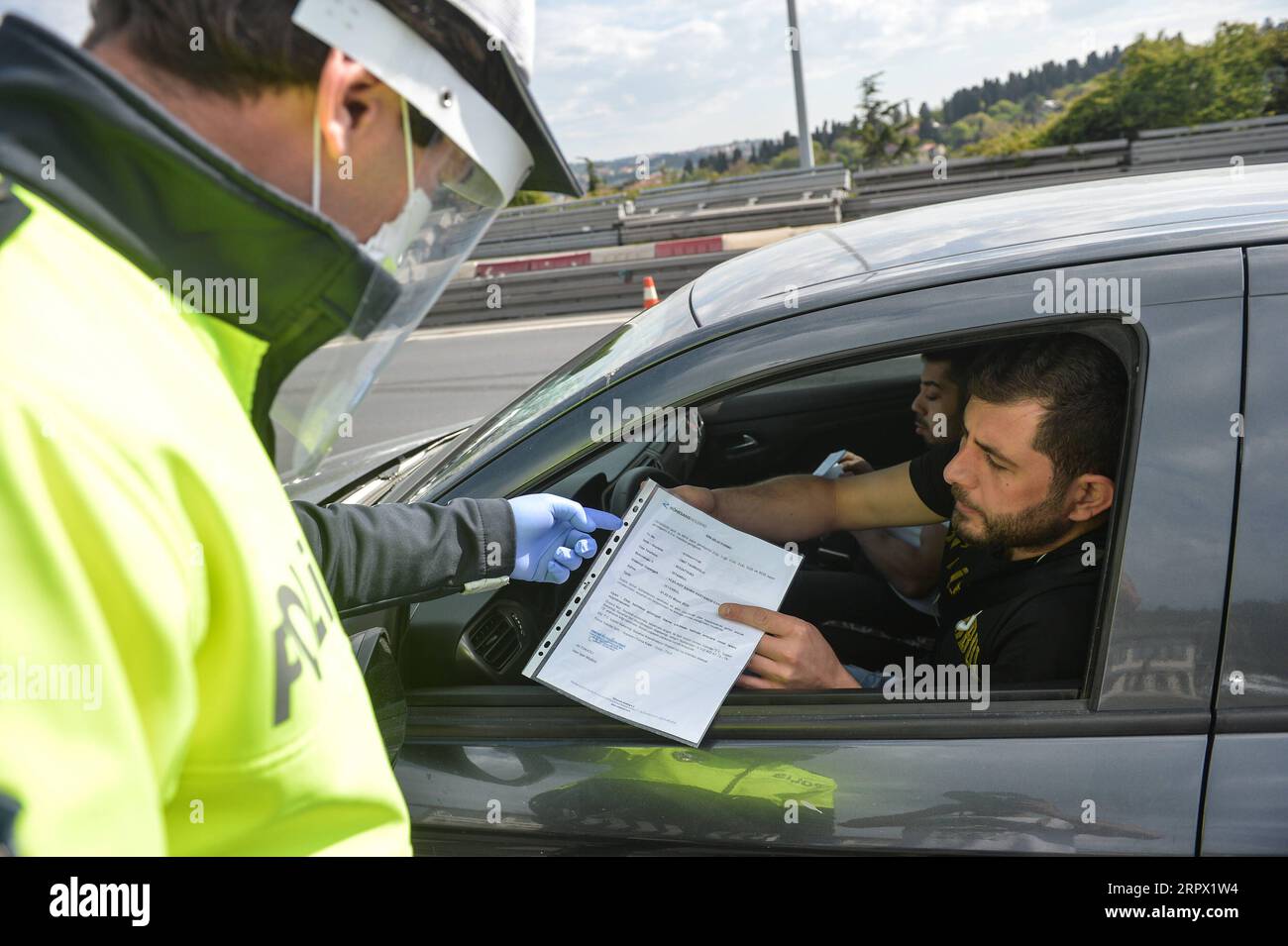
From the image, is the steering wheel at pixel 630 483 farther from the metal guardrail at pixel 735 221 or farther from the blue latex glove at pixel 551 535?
the metal guardrail at pixel 735 221

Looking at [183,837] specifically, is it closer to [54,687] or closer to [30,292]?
[54,687]

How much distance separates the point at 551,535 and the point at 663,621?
27 centimetres

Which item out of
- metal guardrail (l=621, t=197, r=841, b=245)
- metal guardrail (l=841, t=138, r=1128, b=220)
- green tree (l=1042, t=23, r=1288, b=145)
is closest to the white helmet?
metal guardrail (l=621, t=197, r=841, b=245)

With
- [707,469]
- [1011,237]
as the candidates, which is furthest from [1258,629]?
[707,469]

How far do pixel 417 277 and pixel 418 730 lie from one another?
0.78m

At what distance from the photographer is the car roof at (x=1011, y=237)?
4.70 ft

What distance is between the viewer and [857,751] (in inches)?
56.8

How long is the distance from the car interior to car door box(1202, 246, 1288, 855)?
0.21m

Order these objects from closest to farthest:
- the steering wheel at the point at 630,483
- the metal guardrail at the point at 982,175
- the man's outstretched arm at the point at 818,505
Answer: the steering wheel at the point at 630,483, the man's outstretched arm at the point at 818,505, the metal guardrail at the point at 982,175

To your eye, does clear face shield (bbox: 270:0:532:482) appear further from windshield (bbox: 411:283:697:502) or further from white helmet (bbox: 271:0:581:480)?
windshield (bbox: 411:283:697:502)

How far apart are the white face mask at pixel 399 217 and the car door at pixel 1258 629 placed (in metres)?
1.08

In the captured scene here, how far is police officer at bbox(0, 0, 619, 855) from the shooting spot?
2.04 feet

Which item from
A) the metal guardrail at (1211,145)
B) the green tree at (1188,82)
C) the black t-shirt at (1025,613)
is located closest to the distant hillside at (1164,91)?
→ the green tree at (1188,82)
